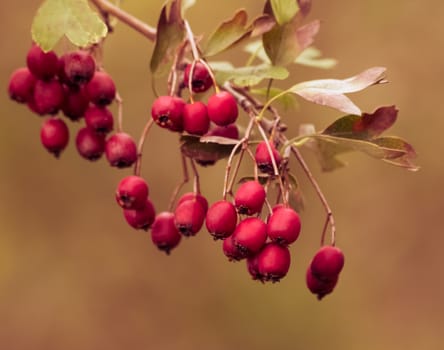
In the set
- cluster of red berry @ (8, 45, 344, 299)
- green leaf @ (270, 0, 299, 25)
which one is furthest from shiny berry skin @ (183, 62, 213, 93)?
green leaf @ (270, 0, 299, 25)

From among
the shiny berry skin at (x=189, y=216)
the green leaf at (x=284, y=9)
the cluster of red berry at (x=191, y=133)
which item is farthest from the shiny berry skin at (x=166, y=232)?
the green leaf at (x=284, y=9)

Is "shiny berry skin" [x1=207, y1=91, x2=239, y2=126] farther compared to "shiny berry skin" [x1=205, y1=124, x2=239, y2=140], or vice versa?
"shiny berry skin" [x1=205, y1=124, x2=239, y2=140]

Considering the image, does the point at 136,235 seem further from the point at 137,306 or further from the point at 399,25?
the point at 399,25

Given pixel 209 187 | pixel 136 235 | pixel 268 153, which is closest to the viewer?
pixel 268 153

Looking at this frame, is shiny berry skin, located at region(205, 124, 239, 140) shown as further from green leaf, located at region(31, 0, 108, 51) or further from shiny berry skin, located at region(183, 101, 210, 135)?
green leaf, located at region(31, 0, 108, 51)

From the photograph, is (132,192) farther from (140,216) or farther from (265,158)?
(265,158)

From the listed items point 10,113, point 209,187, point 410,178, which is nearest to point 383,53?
point 410,178
